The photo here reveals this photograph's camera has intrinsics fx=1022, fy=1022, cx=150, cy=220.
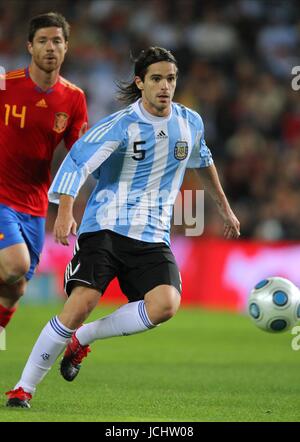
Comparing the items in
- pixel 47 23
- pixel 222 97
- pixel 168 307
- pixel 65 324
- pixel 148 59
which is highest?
pixel 222 97

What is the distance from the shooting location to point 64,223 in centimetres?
594

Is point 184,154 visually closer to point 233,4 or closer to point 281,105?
point 281,105

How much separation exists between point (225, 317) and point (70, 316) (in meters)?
8.15

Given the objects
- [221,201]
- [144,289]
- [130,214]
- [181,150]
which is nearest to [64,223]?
[130,214]

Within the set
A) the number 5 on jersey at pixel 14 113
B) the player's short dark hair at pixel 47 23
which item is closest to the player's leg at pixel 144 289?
the number 5 on jersey at pixel 14 113

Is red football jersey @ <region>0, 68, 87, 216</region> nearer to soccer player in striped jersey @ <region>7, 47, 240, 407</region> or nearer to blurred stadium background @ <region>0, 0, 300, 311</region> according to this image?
soccer player in striped jersey @ <region>7, 47, 240, 407</region>

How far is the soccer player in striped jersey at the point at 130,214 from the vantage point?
6.21 meters

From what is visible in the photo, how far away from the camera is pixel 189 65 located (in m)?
17.9

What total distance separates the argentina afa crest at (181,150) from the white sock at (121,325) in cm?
96

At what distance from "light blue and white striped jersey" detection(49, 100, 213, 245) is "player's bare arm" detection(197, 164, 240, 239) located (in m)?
0.45

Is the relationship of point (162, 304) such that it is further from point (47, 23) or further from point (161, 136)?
point (47, 23)

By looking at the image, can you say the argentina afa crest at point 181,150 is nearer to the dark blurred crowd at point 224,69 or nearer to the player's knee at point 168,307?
the player's knee at point 168,307

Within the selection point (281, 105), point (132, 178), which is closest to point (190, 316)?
point (281, 105)

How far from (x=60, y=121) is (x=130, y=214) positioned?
1.26 metres
